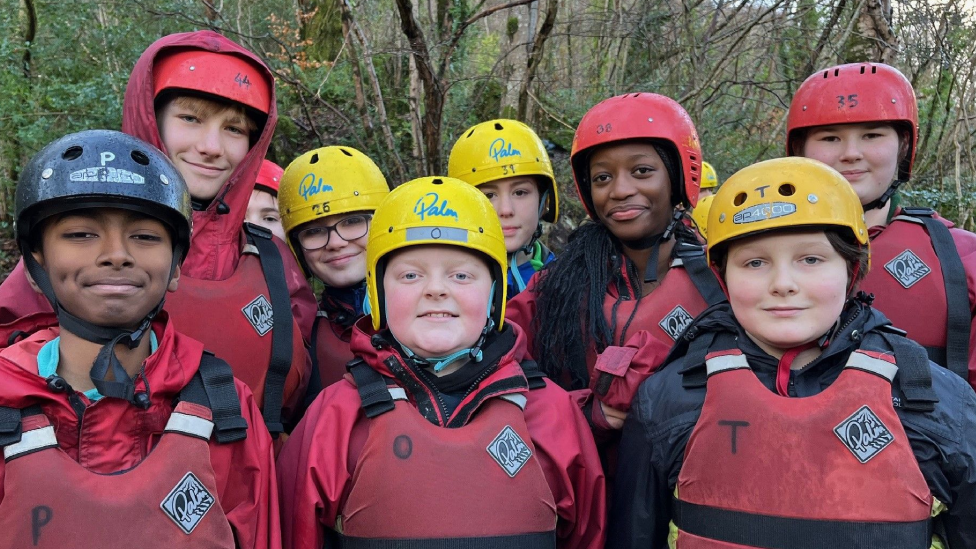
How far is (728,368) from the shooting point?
2.87m

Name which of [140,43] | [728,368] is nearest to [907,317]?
[728,368]

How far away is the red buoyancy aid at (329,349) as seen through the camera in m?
4.22

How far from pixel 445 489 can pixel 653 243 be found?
190cm

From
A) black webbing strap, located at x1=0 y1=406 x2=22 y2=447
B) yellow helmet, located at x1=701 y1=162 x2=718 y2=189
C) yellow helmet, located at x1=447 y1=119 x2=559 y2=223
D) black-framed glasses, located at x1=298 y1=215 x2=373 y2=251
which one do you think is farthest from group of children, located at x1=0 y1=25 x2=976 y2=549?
yellow helmet, located at x1=701 y1=162 x2=718 y2=189

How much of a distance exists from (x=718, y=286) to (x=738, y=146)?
7.62 m

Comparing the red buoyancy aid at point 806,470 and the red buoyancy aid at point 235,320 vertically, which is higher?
the red buoyancy aid at point 235,320

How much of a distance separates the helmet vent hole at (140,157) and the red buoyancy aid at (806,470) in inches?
89.7

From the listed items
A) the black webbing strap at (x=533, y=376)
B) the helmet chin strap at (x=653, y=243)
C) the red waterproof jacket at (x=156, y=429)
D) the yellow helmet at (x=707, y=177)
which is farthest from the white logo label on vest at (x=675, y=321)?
the yellow helmet at (x=707, y=177)

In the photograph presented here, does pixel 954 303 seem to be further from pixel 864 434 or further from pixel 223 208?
pixel 223 208

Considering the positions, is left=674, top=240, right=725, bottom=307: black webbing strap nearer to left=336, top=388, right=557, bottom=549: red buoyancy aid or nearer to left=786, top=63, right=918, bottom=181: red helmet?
left=786, top=63, right=918, bottom=181: red helmet

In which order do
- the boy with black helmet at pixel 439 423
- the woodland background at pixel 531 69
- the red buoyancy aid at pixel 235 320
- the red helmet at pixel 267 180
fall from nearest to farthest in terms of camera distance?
the boy with black helmet at pixel 439 423 → the red buoyancy aid at pixel 235 320 → the red helmet at pixel 267 180 → the woodland background at pixel 531 69

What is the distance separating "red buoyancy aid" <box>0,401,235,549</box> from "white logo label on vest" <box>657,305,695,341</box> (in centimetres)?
221

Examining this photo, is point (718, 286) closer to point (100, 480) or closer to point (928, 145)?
point (100, 480)

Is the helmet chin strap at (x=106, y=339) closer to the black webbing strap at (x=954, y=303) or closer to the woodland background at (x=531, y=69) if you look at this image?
the black webbing strap at (x=954, y=303)
